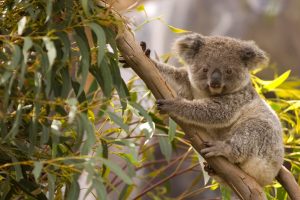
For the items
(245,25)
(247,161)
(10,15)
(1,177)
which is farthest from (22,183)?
(245,25)

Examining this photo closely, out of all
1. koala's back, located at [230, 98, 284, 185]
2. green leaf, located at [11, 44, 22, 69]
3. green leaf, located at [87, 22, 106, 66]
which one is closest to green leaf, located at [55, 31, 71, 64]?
green leaf, located at [87, 22, 106, 66]

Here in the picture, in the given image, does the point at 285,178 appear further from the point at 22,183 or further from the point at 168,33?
the point at 168,33

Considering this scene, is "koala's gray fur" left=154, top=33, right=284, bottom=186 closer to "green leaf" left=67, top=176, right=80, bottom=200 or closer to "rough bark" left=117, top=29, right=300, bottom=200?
"rough bark" left=117, top=29, right=300, bottom=200

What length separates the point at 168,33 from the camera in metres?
8.36

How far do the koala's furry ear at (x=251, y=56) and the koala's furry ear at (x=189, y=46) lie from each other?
0.75ft

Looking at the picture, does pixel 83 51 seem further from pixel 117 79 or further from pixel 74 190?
pixel 74 190

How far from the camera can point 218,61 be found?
10.2ft

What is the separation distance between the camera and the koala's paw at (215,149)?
8.80 feet

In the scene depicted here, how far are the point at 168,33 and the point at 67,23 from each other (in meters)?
6.21

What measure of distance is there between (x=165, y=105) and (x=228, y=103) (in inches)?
21.5

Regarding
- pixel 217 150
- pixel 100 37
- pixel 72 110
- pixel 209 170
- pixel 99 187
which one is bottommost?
pixel 209 170

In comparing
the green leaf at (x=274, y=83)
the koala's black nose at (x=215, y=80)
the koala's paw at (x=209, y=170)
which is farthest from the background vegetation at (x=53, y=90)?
the green leaf at (x=274, y=83)

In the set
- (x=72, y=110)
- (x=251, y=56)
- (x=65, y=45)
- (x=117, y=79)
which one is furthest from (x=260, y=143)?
(x=72, y=110)

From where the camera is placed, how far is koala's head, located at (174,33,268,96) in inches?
122
